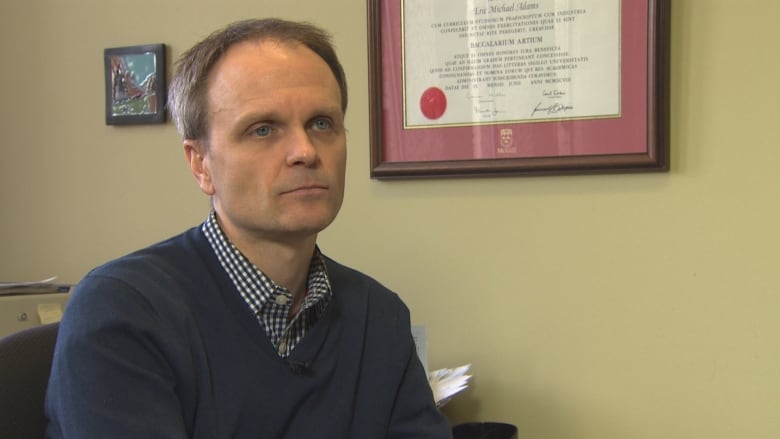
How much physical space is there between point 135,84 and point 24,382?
35.8 inches

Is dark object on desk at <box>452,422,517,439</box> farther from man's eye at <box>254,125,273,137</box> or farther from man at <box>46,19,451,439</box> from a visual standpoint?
man's eye at <box>254,125,273,137</box>

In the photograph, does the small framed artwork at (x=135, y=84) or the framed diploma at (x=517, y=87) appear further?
the small framed artwork at (x=135, y=84)

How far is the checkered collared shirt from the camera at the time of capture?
3.47 feet

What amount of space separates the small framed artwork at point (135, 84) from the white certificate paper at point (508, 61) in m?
0.59

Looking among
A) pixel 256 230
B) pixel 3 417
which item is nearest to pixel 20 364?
pixel 3 417

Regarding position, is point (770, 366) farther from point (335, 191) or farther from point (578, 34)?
point (335, 191)

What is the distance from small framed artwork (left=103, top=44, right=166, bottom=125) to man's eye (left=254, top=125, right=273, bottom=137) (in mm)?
750

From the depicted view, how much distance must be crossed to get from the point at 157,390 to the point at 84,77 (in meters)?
1.15

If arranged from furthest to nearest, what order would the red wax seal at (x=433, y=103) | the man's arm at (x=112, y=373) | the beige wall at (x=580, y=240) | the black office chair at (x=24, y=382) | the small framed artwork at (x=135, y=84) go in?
the small framed artwork at (x=135, y=84)
the red wax seal at (x=433, y=103)
the beige wall at (x=580, y=240)
the black office chair at (x=24, y=382)
the man's arm at (x=112, y=373)

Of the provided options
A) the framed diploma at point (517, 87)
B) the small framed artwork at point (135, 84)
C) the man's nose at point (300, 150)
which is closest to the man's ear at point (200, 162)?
the man's nose at point (300, 150)

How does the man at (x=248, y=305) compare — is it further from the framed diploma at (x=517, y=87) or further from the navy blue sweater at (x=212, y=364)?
the framed diploma at (x=517, y=87)

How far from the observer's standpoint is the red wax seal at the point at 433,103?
1.53m
